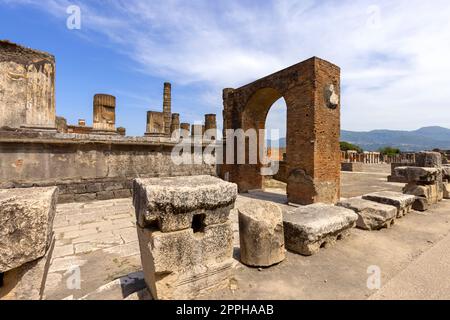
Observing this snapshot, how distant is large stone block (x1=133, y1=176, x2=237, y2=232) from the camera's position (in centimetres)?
169

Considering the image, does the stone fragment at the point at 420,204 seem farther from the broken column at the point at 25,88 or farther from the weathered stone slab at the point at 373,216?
the broken column at the point at 25,88

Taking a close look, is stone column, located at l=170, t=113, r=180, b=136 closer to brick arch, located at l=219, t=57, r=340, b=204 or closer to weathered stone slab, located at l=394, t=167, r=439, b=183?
brick arch, located at l=219, t=57, r=340, b=204

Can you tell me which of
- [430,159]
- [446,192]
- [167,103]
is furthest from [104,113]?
[446,192]

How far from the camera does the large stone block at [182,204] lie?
5.56 ft

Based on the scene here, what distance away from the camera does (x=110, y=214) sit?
5027mm

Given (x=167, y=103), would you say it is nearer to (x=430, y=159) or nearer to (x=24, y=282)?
(x=430, y=159)

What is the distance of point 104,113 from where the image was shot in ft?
25.1

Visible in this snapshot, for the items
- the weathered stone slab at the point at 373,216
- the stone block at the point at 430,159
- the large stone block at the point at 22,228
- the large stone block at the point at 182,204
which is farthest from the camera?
the stone block at the point at 430,159

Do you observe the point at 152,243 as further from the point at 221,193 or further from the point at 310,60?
the point at 310,60

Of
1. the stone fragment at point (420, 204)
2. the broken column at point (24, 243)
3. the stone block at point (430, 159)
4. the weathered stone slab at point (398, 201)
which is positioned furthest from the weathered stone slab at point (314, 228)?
the stone block at point (430, 159)

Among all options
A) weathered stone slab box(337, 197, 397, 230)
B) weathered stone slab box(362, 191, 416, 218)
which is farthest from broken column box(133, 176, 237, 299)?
weathered stone slab box(362, 191, 416, 218)

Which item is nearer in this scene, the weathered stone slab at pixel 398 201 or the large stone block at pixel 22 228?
the large stone block at pixel 22 228

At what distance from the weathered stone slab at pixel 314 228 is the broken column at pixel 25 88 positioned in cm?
653
